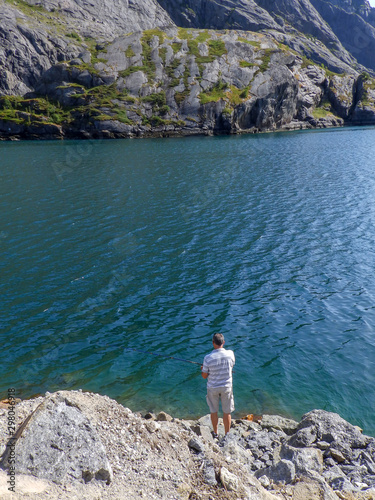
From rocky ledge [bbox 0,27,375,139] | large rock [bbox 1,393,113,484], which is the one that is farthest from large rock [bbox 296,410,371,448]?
rocky ledge [bbox 0,27,375,139]

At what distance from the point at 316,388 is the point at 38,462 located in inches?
528

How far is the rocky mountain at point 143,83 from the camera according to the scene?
437 feet

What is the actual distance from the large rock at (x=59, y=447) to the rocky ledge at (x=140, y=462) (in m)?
0.02

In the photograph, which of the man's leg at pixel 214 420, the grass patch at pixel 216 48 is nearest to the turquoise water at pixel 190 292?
the man's leg at pixel 214 420

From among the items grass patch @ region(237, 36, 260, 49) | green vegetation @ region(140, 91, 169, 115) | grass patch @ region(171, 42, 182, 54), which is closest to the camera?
green vegetation @ region(140, 91, 169, 115)

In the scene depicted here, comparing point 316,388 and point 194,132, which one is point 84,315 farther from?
point 194,132

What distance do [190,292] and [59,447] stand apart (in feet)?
55.0

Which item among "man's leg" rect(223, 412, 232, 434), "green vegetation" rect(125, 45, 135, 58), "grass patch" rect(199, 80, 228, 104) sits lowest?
"man's leg" rect(223, 412, 232, 434)

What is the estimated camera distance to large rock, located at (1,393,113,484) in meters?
8.70

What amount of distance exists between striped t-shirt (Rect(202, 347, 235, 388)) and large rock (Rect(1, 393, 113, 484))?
190 inches

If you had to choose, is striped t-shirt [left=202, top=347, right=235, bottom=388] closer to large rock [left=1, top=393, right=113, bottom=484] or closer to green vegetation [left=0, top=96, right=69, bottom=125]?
large rock [left=1, top=393, right=113, bottom=484]

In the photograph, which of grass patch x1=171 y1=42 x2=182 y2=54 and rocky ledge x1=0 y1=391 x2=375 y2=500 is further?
grass patch x1=171 y1=42 x2=182 y2=54

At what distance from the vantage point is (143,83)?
468 ft

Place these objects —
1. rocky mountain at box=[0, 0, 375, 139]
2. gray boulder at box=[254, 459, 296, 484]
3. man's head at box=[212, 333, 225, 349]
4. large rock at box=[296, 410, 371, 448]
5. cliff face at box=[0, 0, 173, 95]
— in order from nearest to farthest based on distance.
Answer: gray boulder at box=[254, 459, 296, 484]
man's head at box=[212, 333, 225, 349]
large rock at box=[296, 410, 371, 448]
rocky mountain at box=[0, 0, 375, 139]
cliff face at box=[0, 0, 173, 95]
